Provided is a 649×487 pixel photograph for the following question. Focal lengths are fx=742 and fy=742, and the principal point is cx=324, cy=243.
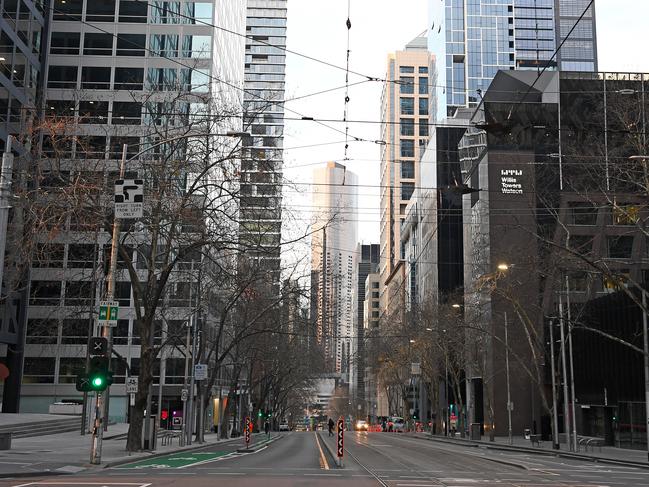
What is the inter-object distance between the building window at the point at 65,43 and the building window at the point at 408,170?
334 ft

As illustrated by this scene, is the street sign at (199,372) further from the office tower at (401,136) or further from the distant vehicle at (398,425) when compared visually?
the office tower at (401,136)

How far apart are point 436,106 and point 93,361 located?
450 ft

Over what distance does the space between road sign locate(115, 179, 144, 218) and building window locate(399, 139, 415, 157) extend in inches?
5665

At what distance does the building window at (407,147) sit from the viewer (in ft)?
536

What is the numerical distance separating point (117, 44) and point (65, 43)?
17.7ft

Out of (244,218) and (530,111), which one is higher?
(530,111)

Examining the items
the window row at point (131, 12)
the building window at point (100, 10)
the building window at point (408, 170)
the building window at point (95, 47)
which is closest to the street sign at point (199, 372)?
the window row at point (131, 12)

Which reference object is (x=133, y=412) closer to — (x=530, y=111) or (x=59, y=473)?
(x=59, y=473)

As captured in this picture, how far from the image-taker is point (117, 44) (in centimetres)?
6850

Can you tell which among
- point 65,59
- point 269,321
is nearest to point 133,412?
point 269,321

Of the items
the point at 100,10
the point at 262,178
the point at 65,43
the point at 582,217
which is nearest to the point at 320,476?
the point at 262,178

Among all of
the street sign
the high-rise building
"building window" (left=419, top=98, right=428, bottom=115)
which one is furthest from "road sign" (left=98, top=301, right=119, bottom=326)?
"building window" (left=419, top=98, right=428, bottom=115)

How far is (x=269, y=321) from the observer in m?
54.6

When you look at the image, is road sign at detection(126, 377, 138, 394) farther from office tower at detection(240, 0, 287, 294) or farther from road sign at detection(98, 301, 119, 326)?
road sign at detection(98, 301, 119, 326)
